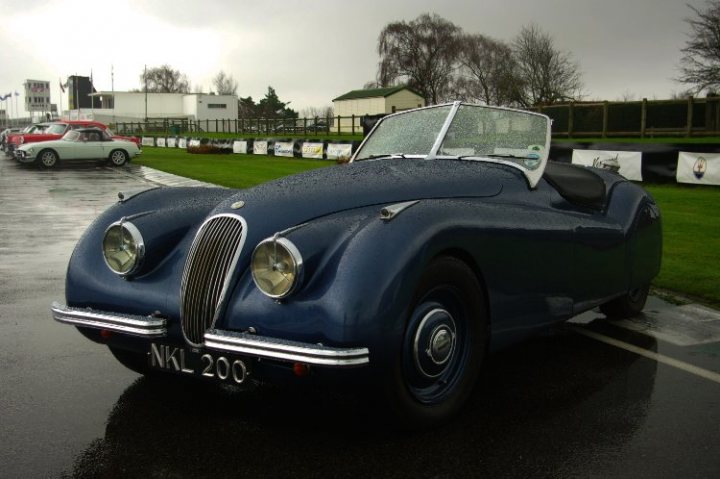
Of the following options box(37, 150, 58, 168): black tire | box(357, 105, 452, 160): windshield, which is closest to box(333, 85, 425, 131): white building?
box(37, 150, 58, 168): black tire

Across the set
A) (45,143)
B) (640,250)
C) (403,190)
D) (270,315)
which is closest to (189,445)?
(270,315)

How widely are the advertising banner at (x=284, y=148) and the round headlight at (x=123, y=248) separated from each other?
30730mm

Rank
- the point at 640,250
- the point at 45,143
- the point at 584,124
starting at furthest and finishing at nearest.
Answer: the point at 584,124, the point at 45,143, the point at 640,250

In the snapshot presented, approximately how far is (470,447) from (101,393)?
209 centimetres

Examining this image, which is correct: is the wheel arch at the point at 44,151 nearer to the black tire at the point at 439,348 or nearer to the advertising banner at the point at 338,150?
the advertising banner at the point at 338,150

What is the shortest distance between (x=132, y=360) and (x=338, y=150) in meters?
25.7

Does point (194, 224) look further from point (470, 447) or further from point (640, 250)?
point (640, 250)

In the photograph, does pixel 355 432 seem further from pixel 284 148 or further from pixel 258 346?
pixel 284 148

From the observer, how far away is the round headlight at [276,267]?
10.7 feet

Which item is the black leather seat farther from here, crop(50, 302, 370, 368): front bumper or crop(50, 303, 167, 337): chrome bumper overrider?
crop(50, 303, 167, 337): chrome bumper overrider

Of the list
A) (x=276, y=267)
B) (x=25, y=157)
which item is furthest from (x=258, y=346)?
(x=25, y=157)

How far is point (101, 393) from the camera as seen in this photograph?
161 inches

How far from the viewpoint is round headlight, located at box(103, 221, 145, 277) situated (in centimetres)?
393

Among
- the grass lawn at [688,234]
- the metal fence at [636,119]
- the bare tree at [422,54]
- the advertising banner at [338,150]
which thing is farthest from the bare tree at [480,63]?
the grass lawn at [688,234]
